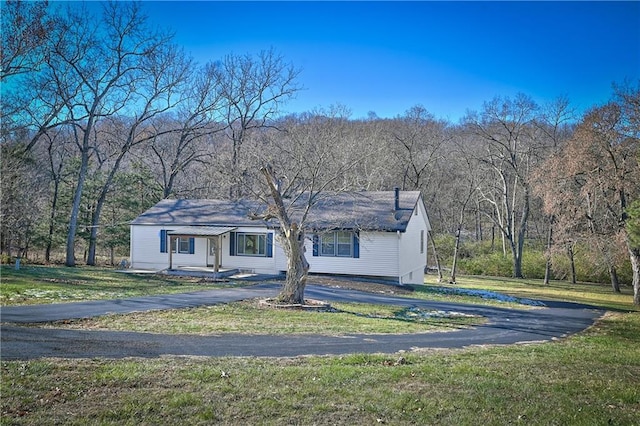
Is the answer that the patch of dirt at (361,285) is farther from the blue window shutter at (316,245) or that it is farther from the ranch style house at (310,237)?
the blue window shutter at (316,245)

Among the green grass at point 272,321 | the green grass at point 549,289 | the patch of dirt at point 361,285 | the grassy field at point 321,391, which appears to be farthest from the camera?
the green grass at point 549,289

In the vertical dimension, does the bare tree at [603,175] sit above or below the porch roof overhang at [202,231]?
above

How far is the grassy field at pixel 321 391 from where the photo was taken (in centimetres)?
548

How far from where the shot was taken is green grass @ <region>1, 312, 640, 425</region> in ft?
18.0

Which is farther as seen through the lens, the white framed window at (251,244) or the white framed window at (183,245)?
the white framed window at (183,245)

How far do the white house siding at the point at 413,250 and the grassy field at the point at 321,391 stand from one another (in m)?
18.6

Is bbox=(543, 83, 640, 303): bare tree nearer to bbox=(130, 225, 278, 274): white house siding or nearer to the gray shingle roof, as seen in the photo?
the gray shingle roof

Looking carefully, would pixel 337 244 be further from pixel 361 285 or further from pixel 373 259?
pixel 361 285

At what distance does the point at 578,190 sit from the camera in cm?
2923

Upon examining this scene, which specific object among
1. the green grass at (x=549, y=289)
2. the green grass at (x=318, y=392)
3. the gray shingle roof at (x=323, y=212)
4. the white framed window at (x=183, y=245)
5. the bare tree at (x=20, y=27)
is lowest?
the green grass at (x=549, y=289)

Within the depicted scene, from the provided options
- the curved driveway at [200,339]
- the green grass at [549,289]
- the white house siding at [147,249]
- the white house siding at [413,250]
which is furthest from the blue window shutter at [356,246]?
the white house siding at [147,249]

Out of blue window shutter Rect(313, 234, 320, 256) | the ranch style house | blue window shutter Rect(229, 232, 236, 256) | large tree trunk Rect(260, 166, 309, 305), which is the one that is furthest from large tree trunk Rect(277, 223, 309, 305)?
blue window shutter Rect(229, 232, 236, 256)

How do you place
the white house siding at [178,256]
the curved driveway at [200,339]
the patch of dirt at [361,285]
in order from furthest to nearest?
the white house siding at [178,256] < the patch of dirt at [361,285] < the curved driveway at [200,339]

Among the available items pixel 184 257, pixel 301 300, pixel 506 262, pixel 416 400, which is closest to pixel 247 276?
pixel 184 257
